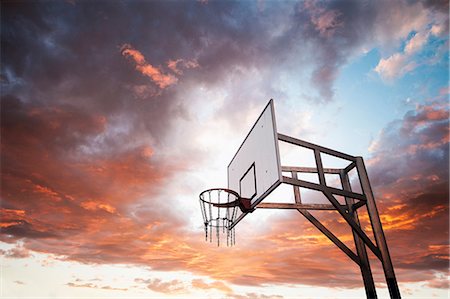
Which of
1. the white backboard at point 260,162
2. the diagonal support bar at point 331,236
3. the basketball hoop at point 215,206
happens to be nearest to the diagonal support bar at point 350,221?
the diagonal support bar at point 331,236

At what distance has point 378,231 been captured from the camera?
7164 millimetres

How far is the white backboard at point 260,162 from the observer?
654 centimetres

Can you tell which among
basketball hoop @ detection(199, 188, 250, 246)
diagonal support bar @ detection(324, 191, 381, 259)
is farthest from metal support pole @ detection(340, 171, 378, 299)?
basketball hoop @ detection(199, 188, 250, 246)

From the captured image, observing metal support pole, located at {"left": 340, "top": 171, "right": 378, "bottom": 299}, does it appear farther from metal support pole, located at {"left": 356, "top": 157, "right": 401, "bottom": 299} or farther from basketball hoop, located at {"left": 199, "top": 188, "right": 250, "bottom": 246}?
basketball hoop, located at {"left": 199, "top": 188, "right": 250, "bottom": 246}

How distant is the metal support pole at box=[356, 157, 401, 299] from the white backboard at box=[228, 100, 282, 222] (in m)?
2.92

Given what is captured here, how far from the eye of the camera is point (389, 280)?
667 centimetres

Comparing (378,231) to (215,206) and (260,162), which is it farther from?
(215,206)

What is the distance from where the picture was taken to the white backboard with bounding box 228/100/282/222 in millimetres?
6543

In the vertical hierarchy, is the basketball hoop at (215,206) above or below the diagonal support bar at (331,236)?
above

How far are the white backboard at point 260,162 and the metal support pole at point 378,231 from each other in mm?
2917

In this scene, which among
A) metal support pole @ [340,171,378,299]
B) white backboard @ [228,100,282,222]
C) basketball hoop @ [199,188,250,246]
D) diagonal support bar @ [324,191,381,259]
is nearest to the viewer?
white backboard @ [228,100,282,222]

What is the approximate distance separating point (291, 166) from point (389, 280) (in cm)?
360

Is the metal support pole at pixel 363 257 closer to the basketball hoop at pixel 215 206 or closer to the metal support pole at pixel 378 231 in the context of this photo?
the metal support pole at pixel 378 231

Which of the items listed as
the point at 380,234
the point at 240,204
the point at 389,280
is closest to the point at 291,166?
the point at 240,204
